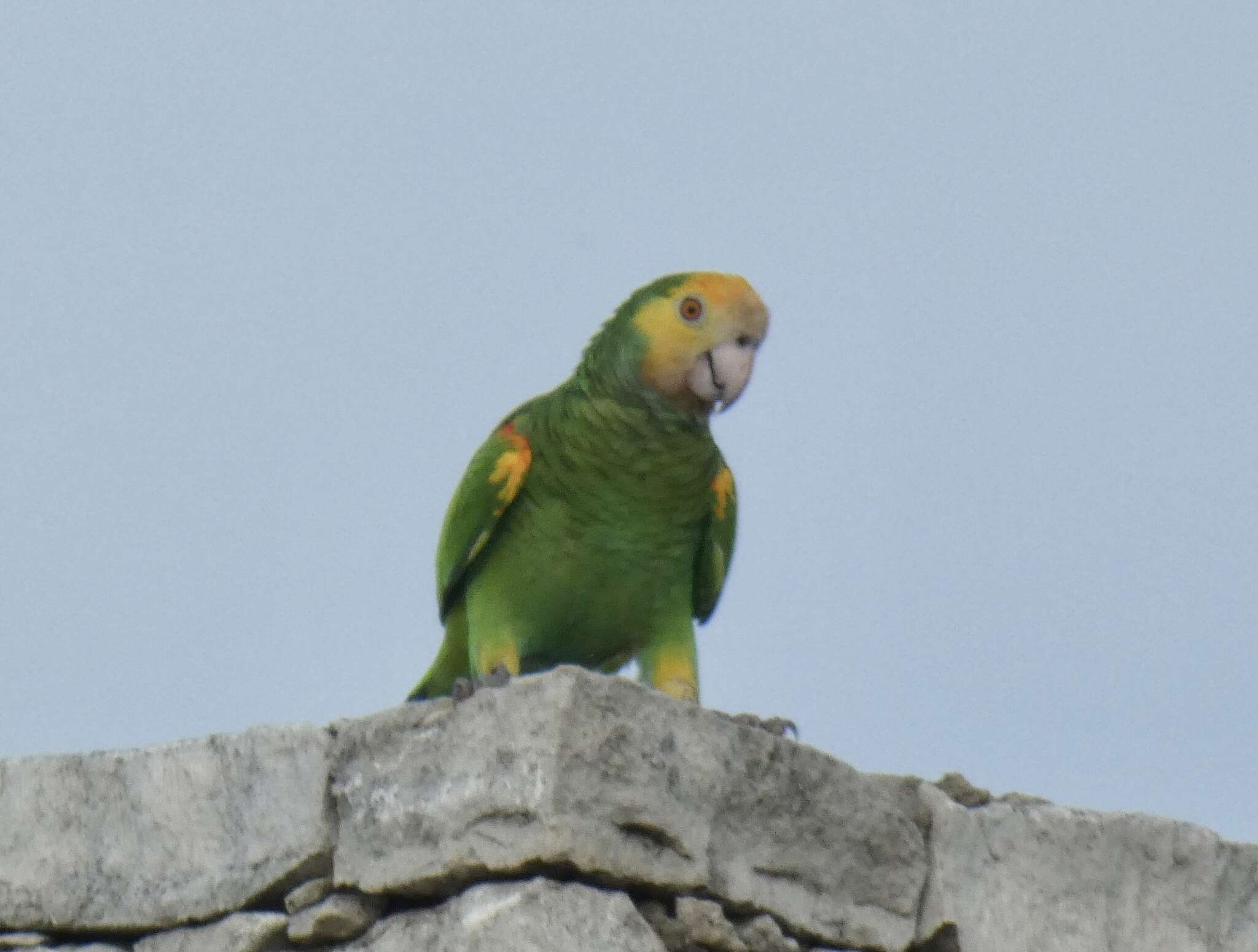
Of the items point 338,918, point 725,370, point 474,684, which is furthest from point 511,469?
point 338,918

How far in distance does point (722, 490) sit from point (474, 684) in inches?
60.9

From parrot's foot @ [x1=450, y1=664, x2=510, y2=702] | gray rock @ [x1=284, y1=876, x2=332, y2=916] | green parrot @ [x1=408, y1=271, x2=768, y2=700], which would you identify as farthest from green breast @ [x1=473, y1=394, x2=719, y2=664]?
gray rock @ [x1=284, y1=876, x2=332, y2=916]

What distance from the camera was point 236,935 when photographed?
3.71m

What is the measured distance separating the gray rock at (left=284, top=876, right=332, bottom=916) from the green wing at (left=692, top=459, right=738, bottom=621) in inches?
73.1

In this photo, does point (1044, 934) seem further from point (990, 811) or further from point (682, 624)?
point (682, 624)

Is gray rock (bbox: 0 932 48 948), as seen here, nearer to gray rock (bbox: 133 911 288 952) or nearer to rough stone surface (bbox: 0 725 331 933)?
rough stone surface (bbox: 0 725 331 933)

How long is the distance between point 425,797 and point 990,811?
1334mm

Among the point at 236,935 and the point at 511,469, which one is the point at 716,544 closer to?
the point at 511,469

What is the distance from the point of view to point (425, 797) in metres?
3.58

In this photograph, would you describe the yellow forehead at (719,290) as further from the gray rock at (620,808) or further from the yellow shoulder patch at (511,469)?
the gray rock at (620,808)

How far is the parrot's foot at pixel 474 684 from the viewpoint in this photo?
3.72m

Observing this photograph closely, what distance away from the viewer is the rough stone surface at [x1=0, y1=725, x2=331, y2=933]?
149 inches

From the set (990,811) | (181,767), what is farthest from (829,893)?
(181,767)

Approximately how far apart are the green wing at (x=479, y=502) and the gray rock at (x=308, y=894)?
1.52 m
